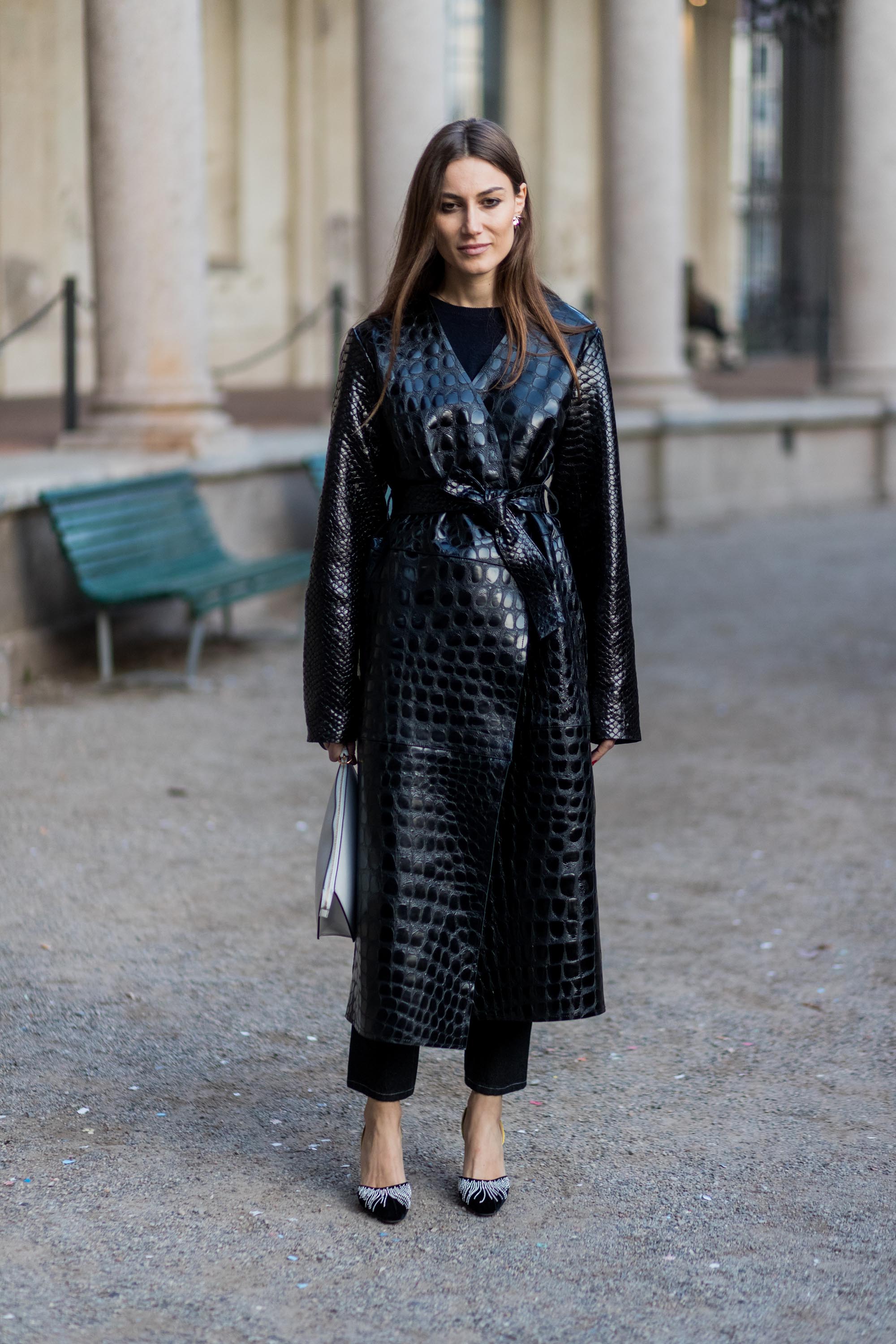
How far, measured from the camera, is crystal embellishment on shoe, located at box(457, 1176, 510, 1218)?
308cm

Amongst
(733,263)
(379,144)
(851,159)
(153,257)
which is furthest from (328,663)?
(733,263)

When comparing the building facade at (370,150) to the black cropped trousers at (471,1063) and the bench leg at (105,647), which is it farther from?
the black cropped trousers at (471,1063)

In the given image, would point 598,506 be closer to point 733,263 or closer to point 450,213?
point 450,213

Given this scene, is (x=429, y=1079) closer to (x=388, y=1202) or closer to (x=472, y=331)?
(x=388, y=1202)

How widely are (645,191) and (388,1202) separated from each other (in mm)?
10458

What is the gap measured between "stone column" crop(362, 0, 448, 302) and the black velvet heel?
8.08 metres

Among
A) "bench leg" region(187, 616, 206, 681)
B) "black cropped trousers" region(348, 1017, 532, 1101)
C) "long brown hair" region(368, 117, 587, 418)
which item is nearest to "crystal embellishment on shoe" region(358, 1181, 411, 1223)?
"black cropped trousers" region(348, 1017, 532, 1101)

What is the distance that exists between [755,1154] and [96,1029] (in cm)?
145

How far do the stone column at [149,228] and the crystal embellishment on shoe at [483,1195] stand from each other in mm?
6200

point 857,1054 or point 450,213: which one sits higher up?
point 450,213

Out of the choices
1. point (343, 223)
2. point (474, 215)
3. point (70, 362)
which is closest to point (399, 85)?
point (70, 362)

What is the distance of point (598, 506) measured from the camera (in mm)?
3094

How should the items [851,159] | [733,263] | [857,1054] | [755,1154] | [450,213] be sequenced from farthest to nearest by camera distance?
[733,263], [851,159], [857,1054], [755,1154], [450,213]

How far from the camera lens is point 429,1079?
12.2 feet
